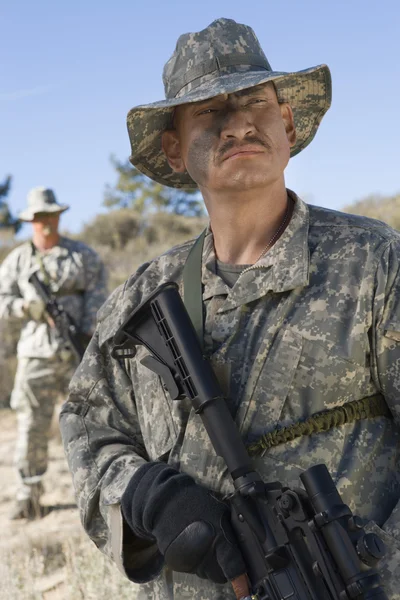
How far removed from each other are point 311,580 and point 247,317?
729 millimetres

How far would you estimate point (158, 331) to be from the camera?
2.23 m

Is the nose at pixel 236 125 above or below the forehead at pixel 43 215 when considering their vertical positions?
below

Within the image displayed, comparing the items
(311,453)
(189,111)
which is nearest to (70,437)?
(311,453)

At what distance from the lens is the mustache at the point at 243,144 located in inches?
87.6

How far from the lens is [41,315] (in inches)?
290

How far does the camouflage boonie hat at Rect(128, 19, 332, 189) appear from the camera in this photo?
227cm

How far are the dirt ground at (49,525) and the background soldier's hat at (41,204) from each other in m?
2.76

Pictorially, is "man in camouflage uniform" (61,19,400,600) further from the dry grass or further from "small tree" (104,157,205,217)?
"small tree" (104,157,205,217)

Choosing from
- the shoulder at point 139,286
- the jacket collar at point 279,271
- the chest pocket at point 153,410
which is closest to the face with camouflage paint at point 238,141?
the jacket collar at point 279,271

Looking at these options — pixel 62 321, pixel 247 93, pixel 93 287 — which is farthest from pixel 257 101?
pixel 93 287

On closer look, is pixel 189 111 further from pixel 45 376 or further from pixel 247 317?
pixel 45 376

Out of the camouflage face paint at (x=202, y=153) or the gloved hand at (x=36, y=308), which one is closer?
the camouflage face paint at (x=202, y=153)

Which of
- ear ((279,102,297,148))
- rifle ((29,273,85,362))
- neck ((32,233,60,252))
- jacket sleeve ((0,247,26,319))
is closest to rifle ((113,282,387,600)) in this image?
ear ((279,102,297,148))

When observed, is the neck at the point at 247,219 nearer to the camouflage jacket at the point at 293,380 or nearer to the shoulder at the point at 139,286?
the camouflage jacket at the point at 293,380
